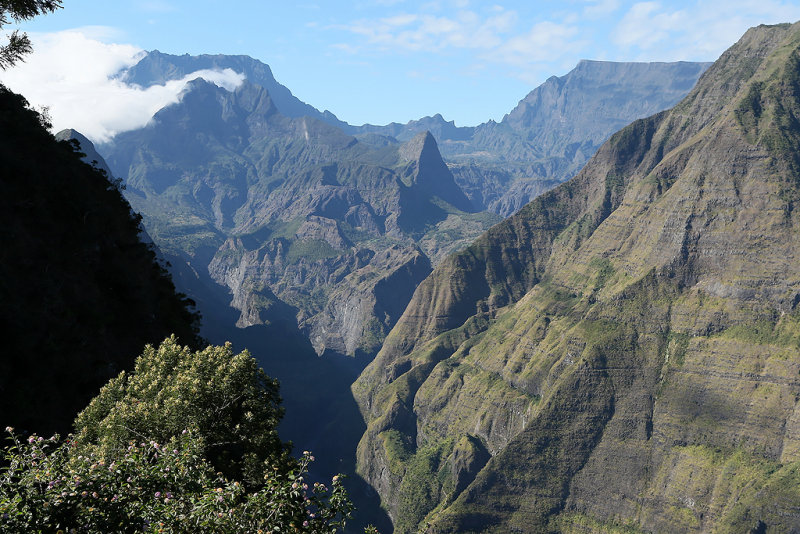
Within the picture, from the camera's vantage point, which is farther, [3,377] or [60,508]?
[3,377]

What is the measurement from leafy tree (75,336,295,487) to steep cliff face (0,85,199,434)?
24.0m

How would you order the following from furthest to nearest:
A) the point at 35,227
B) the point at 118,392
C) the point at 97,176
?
the point at 97,176, the point at 35,227, the point at 118,392

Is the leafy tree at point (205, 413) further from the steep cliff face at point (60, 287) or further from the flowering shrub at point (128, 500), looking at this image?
the steep cliff face at point (60, 287)

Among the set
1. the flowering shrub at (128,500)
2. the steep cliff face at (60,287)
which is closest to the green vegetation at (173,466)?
the flowering shrub at (128,500)

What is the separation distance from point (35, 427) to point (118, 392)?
24.0 metres

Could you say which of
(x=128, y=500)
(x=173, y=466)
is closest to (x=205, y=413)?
(x=173, y=466)

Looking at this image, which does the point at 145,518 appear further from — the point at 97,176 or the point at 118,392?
the point at 97,176

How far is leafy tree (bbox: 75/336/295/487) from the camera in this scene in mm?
42656

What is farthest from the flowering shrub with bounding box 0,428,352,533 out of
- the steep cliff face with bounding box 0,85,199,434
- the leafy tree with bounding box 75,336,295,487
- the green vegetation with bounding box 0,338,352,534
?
the steep cliff face with bounding box 0,85,199,434

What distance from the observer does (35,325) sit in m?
72.9

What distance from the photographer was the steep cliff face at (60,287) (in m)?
69.3

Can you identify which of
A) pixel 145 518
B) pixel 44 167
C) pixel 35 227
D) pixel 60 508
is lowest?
pixel 145 518

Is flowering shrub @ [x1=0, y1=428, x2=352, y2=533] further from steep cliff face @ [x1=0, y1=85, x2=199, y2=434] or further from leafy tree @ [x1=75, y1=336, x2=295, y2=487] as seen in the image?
steep cliff face @ [x1=0, y1=85, x2=199, y2=434]

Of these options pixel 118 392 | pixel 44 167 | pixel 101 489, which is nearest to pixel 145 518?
pixel 101 489
